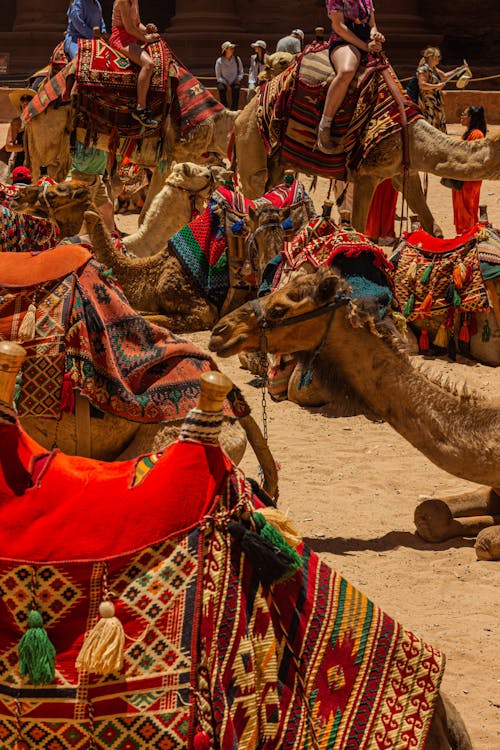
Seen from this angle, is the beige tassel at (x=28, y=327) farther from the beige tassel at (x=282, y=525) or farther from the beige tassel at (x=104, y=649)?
the beige tassel at (x=104, y=649)

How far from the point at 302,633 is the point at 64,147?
10.8 m

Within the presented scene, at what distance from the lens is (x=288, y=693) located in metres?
2.46

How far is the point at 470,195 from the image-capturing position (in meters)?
12.1

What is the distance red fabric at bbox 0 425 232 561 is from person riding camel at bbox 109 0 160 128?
9.63 meters

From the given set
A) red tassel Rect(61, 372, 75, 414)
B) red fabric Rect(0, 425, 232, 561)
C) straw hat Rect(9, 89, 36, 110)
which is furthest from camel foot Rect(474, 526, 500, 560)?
straw hat Rect(9, 89, 36, 110)

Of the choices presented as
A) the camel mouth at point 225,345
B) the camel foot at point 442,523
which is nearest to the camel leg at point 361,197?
the camel foot at point 442,523

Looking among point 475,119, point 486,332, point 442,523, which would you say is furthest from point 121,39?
point 442,523

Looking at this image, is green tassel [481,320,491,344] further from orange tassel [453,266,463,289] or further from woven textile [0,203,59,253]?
woven textile [0,203,59,253]

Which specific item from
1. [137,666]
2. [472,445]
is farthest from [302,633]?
[472,445]

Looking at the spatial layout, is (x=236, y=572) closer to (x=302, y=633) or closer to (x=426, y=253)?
(x=302, y=633)

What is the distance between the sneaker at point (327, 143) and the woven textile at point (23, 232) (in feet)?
13.3

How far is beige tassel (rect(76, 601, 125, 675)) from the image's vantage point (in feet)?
7.59

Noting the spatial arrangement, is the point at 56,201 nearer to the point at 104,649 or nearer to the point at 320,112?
the point at 104,649

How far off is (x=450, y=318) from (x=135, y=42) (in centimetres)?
508
